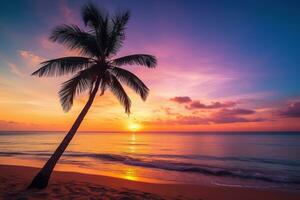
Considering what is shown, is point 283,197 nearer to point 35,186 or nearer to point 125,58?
point 125,58

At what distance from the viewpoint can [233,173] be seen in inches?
656

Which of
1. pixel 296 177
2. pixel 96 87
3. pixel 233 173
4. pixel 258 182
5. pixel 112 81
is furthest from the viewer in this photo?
pixel 233 173

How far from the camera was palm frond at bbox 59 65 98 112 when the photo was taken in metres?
8.77

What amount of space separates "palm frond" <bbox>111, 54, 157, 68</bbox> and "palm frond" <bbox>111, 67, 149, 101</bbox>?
1.41 feet

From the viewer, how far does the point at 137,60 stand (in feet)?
32.5

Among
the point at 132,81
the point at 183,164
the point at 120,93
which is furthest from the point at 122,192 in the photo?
the point at 183,164

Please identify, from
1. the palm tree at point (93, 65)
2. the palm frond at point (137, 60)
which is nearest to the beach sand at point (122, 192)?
the palm tree at point (93, 65)

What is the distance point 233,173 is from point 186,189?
24.9 ft

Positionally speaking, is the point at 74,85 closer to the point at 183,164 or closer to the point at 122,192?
the point at 122,192

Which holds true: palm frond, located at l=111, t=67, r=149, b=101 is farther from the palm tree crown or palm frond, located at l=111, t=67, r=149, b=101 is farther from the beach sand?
the beach sand

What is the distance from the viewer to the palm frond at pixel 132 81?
9.64m

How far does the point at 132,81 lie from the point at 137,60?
0.93 metres

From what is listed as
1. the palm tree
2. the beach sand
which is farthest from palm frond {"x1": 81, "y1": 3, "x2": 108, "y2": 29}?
the beach sand

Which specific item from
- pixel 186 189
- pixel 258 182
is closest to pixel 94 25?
pixel 186 189
